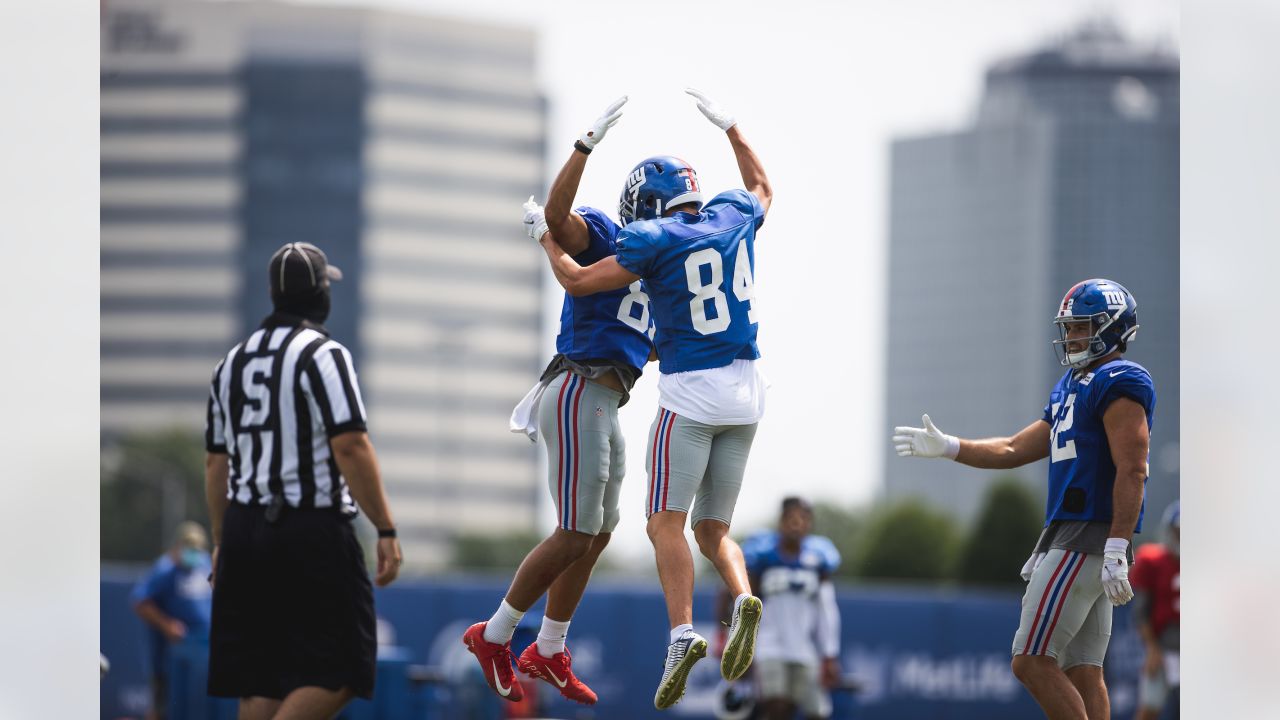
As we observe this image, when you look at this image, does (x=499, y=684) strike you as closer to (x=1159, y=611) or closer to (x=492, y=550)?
(x=1159, y=611)

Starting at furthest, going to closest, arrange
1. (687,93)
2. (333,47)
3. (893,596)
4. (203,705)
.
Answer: (333,47), (893,596), (203,705), (687,93)

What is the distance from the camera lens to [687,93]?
8031mm

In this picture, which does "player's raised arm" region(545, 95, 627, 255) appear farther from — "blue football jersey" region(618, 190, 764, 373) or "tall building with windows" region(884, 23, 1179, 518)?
"tall building with windows" region(884, 23, 1179, 518)

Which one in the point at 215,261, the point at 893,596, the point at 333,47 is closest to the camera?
the point at 893,596

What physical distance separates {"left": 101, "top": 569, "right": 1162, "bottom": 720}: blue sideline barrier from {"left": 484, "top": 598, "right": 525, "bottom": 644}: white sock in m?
14.3

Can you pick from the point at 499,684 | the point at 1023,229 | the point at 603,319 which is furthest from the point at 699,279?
the point at 1023,229

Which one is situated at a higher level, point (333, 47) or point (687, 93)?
point (333, 47)

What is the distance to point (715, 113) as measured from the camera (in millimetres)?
7977

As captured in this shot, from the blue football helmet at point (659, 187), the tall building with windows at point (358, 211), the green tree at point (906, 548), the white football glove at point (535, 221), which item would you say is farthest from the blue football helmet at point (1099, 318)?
the tall building with windows at point (358, 211)

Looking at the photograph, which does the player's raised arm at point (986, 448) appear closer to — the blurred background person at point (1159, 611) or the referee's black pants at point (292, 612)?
the referee's black pants at point (292, 612)

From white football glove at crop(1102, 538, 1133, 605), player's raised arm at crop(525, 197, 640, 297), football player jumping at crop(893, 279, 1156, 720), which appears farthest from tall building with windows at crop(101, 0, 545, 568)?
white football glove at crop(1102, 538, 1133, 605)

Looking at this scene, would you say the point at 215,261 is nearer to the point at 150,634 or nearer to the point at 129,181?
the point at 129,181
